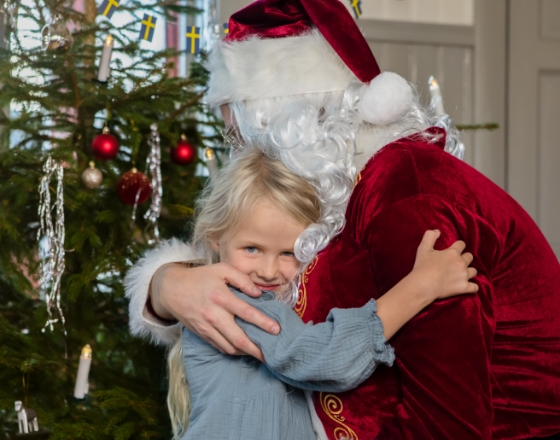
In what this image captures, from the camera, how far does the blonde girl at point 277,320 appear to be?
1.21m

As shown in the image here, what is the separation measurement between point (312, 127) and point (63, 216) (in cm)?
109

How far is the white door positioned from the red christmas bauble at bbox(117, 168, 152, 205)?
2.17 meters

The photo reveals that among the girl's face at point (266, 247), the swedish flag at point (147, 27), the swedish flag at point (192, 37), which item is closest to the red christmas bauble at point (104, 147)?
the swedish flag at point (147, 27)

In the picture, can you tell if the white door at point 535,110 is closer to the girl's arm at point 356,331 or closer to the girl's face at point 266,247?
the girl's face at point 266,247

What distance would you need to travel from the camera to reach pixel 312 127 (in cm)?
145

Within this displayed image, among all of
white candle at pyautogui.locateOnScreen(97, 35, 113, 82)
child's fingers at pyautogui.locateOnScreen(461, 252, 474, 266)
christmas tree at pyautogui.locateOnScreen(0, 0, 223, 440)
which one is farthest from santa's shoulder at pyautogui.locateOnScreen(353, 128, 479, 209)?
white candle at pyautogui.locateOnScreen(97, 35, 113, 82)

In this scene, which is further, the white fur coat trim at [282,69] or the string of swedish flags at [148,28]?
the string of swedish flags at [148,28]

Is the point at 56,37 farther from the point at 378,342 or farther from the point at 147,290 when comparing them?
the point at 378,342

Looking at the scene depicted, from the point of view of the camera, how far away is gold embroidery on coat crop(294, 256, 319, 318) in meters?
1.39

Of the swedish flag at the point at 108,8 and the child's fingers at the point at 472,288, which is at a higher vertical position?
the swedish flag at the point at 108,8

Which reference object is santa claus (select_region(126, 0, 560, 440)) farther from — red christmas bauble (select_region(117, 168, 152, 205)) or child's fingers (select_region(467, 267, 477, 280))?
red christmas bauble (select_region(117, 168, 152, 205))

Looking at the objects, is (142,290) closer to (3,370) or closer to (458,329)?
(3,370)

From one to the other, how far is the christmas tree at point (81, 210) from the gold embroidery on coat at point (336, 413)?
0.88m

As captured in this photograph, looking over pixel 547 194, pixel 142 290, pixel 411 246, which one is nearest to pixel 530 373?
pixel 411 246
